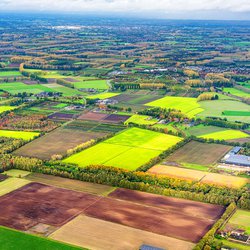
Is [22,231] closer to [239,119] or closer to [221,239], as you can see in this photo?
[221,239]

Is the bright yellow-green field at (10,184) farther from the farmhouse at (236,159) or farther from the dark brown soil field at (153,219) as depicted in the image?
the farmhouse at (236,159)

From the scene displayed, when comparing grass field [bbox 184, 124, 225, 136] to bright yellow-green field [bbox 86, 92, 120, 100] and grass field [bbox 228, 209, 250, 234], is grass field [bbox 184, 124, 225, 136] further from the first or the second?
bright yellow-green field [bbox 86, 92, 120, 100]

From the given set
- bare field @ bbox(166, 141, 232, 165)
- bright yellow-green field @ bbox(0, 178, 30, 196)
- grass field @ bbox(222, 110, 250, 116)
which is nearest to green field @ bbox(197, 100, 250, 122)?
grass field @ bbox(222, 110, 250, 116)

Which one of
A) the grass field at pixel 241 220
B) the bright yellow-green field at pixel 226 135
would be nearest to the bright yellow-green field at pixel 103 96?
the bright yellow-green field at pixel 226 135

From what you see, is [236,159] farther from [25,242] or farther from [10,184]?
[25,242]

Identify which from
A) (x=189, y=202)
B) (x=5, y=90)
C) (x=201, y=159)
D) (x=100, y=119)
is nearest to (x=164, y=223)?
(x=189, y=202)

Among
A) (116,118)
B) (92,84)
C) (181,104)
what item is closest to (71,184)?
(116,118)

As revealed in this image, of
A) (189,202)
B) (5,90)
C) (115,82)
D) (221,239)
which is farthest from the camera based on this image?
(115,82)
